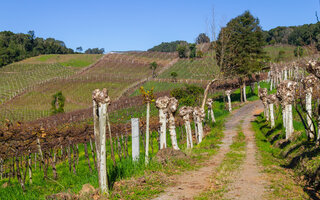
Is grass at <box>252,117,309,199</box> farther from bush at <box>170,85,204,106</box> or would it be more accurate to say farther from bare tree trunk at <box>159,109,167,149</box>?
bush at <box>170,85,204,106</box>

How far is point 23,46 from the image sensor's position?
438 ft

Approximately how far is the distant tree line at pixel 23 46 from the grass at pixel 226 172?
108943 mm

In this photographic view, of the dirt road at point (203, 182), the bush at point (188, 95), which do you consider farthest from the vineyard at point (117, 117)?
the bush at point (188, 95)

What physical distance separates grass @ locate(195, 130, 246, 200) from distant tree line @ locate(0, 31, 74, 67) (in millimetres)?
108943

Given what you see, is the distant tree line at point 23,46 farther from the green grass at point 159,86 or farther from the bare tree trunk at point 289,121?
the bare tree trunk at point 289,121

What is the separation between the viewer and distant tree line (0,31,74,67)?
10969cm

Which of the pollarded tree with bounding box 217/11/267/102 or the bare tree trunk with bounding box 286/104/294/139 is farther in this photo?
the pollarded tree with bounding box 217/11/267/102

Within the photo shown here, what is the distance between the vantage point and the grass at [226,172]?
6.73 m

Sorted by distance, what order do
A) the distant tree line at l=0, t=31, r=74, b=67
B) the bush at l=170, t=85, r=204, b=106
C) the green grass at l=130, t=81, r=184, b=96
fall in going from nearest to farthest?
the bush at l=170, t=85, r=204, b=106 < the green grass at l=130, t=81, r=184, b=96 < the distant tree line at l=0, t=31, r=74, b=67

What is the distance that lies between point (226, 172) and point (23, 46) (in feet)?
468

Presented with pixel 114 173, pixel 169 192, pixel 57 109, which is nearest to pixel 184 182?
pixel 169 192

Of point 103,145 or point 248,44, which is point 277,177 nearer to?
point 103,145

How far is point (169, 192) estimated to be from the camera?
6949 millimetres

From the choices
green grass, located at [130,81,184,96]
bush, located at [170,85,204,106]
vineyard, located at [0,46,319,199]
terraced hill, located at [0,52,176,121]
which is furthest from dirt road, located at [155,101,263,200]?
green grass, located at [130,81,184,96]
